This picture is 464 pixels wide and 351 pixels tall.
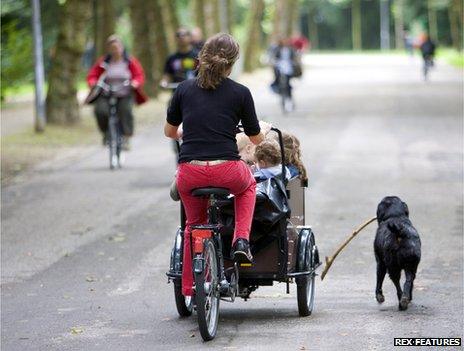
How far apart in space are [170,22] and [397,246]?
117 feet

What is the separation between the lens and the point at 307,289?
8.48 metres

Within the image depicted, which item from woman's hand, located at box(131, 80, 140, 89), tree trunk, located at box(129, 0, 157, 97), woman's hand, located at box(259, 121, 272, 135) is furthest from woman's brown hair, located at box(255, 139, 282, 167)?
tree trunk, located at box(129, 0, 157, 97)

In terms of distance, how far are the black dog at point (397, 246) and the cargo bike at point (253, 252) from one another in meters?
0.46

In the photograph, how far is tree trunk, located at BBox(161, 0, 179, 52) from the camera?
42938 millimetres

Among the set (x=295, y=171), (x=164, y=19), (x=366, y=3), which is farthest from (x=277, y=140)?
(x=366, y=3)

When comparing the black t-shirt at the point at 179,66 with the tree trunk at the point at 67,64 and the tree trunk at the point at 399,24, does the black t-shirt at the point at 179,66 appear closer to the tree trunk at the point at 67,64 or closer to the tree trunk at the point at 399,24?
the tree trunk at the point at 67,64

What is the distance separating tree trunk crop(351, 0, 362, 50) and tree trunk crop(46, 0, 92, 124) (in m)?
102

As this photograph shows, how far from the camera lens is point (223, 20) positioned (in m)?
45.0

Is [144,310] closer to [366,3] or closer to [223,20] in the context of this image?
[223,20]

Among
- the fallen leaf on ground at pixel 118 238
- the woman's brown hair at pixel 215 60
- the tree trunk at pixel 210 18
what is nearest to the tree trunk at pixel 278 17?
the tree trunk at pixel 210 18

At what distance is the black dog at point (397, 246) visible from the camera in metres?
8.42

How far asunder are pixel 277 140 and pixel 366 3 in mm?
123106

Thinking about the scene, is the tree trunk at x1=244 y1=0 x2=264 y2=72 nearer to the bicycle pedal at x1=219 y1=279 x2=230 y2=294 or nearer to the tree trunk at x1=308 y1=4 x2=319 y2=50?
the bicycle pedal at x1=219 y1=279 x2=230 y2=294

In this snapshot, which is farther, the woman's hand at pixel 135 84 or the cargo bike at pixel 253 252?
the woman's hand at pixel 135 84
